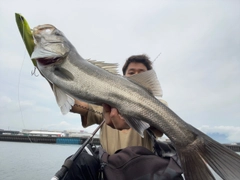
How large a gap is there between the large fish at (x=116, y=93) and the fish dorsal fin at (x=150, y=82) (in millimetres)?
13

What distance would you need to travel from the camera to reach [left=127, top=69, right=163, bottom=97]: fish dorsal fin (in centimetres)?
268

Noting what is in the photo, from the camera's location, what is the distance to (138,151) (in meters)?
2.87

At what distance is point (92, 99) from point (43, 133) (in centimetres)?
7992

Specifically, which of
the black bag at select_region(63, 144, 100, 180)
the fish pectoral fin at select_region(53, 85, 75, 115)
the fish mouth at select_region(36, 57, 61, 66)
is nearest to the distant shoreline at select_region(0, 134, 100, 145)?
the black bag at select_region(63, 144, 100, 180)

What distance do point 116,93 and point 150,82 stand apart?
1.71 feet

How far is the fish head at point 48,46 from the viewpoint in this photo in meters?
2.53

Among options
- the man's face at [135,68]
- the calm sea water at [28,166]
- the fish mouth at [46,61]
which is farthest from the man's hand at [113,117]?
the calm sea water at [28,166]

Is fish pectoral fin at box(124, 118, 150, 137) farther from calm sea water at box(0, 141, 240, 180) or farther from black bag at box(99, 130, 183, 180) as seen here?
calm sea water at box(0, 141, 240, 180)

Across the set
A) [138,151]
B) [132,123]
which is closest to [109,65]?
[132,123]

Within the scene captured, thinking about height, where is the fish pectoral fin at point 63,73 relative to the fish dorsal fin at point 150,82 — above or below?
above

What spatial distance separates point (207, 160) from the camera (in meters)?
2.26

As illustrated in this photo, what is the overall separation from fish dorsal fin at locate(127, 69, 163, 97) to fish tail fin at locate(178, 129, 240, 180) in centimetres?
74

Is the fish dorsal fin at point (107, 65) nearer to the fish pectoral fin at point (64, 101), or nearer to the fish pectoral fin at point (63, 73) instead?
the fish pectoral fin at point (63, 73)

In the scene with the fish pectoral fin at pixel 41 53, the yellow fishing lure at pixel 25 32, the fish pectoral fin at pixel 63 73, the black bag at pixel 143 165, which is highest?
the yellow fishing lure at pixel 25 32
